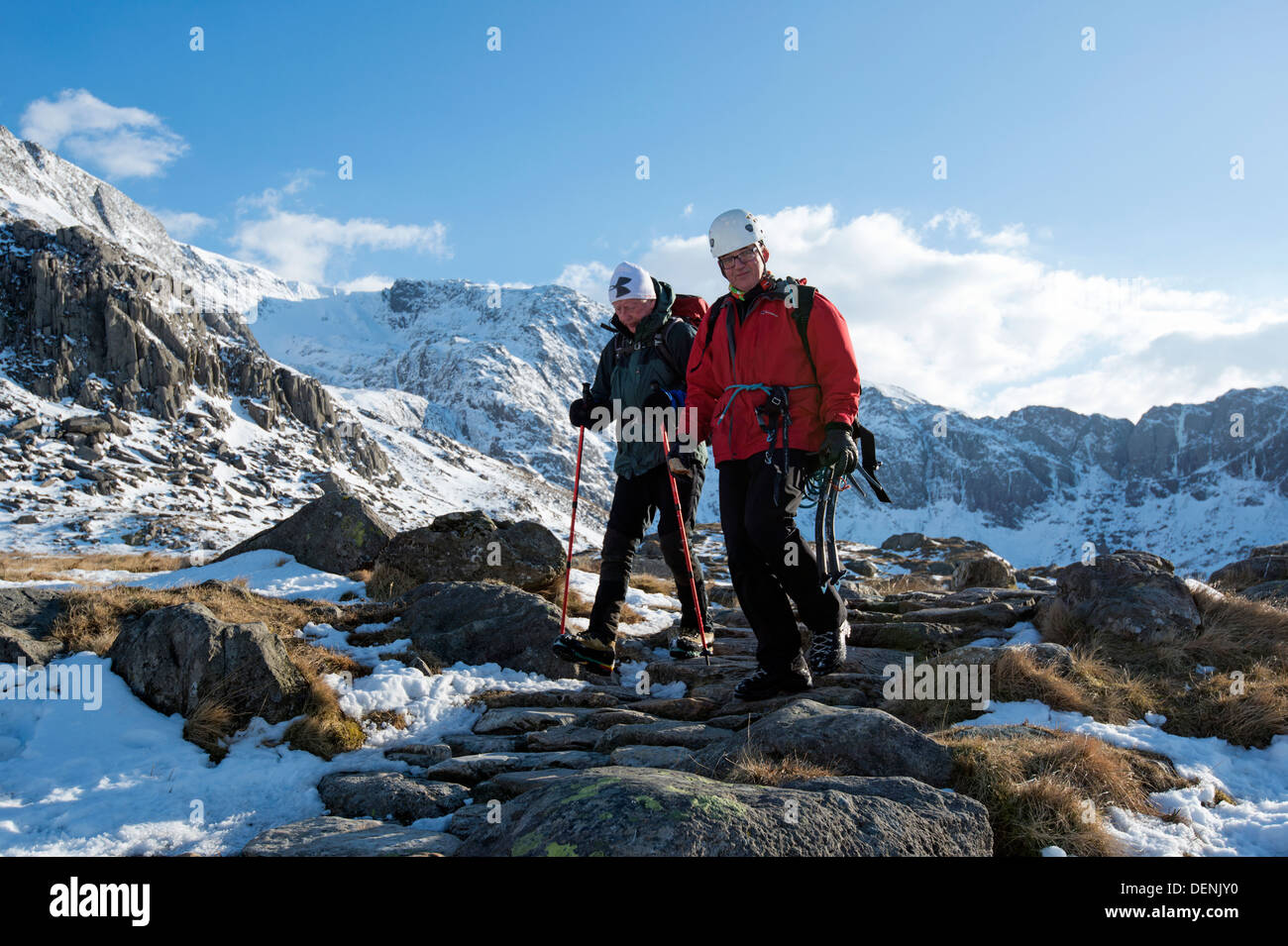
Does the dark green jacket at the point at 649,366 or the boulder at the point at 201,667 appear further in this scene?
the dark green jacket at the point at 649,366

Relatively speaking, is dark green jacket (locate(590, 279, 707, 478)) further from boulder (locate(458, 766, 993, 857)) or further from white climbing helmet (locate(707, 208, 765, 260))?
boulder (locate(458, 766, 993, 857))

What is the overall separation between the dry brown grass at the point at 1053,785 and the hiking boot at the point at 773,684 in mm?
1648

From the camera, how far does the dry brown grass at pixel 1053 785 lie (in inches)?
132

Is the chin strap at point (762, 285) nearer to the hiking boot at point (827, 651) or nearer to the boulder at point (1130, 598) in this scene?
the hiking boot at point (827, 651)

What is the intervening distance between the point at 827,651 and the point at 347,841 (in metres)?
4.07

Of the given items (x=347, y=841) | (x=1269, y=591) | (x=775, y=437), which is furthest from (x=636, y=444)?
(x=1269, y=591)

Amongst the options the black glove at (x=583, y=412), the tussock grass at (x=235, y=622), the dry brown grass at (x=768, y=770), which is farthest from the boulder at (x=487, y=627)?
the dry brown grass at (x=768, y=770)

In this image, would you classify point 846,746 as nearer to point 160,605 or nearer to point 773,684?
point 773,684

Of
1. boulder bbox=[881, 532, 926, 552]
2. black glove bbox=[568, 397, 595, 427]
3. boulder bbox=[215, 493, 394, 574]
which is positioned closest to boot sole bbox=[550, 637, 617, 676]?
black glove bbox=[568, 397, 595, 427]

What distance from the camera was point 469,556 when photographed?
11.7m
